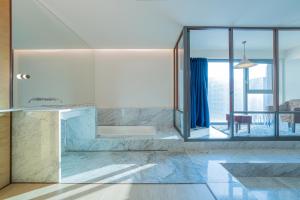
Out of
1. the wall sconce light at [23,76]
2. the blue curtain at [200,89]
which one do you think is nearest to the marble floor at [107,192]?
the wall sconce light at [23,76]

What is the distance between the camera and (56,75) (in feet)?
11.7

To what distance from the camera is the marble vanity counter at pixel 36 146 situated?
2238 millimetres

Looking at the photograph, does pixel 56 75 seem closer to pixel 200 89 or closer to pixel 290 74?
pixel 200 89

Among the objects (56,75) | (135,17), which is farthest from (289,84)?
(56,75)

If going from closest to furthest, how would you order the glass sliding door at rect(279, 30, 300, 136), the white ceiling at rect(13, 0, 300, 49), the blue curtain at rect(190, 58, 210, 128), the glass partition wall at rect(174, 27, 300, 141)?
the white ceiling at rect(13, 0, 300, 49)
the glass partition wall at rect(174, 27, 300, 141)
the glass sliding door at rect(279, 30, 300, 136)
the blue curtain at rect(190, 58, 210, 128)

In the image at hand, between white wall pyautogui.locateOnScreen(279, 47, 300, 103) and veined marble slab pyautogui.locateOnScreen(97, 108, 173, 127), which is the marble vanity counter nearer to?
veined marble slab pyautogui.locateOnScreen(97, 108, 173, 127)

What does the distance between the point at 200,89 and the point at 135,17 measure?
9.77 feet

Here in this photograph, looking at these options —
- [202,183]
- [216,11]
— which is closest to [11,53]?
[202,183]

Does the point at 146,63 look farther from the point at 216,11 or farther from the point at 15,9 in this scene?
the point at 15,9

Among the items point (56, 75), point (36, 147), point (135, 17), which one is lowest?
point (36, 147)

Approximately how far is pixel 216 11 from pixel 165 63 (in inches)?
88.4

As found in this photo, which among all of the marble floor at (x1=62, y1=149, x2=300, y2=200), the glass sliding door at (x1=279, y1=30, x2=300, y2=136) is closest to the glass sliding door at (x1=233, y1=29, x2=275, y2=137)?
the glass sliding door at (x1=279, y1=30, x2=300, y2=136)

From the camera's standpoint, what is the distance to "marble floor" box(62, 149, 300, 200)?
→ 226 cm

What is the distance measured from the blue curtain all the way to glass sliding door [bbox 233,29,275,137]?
0.76 metres
